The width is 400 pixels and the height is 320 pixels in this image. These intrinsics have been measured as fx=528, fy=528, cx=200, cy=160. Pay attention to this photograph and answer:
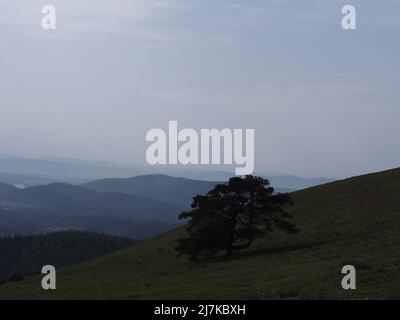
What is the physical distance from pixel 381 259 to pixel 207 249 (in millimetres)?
20547

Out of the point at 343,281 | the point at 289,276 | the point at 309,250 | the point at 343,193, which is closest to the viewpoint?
the point at 343,281

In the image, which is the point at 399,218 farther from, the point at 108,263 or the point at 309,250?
the point at 108,263

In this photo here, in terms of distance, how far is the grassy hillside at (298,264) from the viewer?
25.1 m

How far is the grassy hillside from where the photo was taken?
82.2 feet

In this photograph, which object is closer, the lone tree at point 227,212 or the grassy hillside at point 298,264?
the grassy hillside at point 298,264

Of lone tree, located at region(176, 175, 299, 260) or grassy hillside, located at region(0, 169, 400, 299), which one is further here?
lone tree, located at region(176, 175, 299, 260)

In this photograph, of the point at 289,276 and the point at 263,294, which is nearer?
the point at 263,294

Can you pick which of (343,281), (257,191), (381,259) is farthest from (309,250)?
(343,281)

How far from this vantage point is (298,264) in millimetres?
34438

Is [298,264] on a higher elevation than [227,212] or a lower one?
lower

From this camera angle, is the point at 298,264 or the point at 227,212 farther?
the point at 227,212

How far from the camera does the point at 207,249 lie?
48344 mm

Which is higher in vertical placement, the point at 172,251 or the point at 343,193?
the point at 343,193
